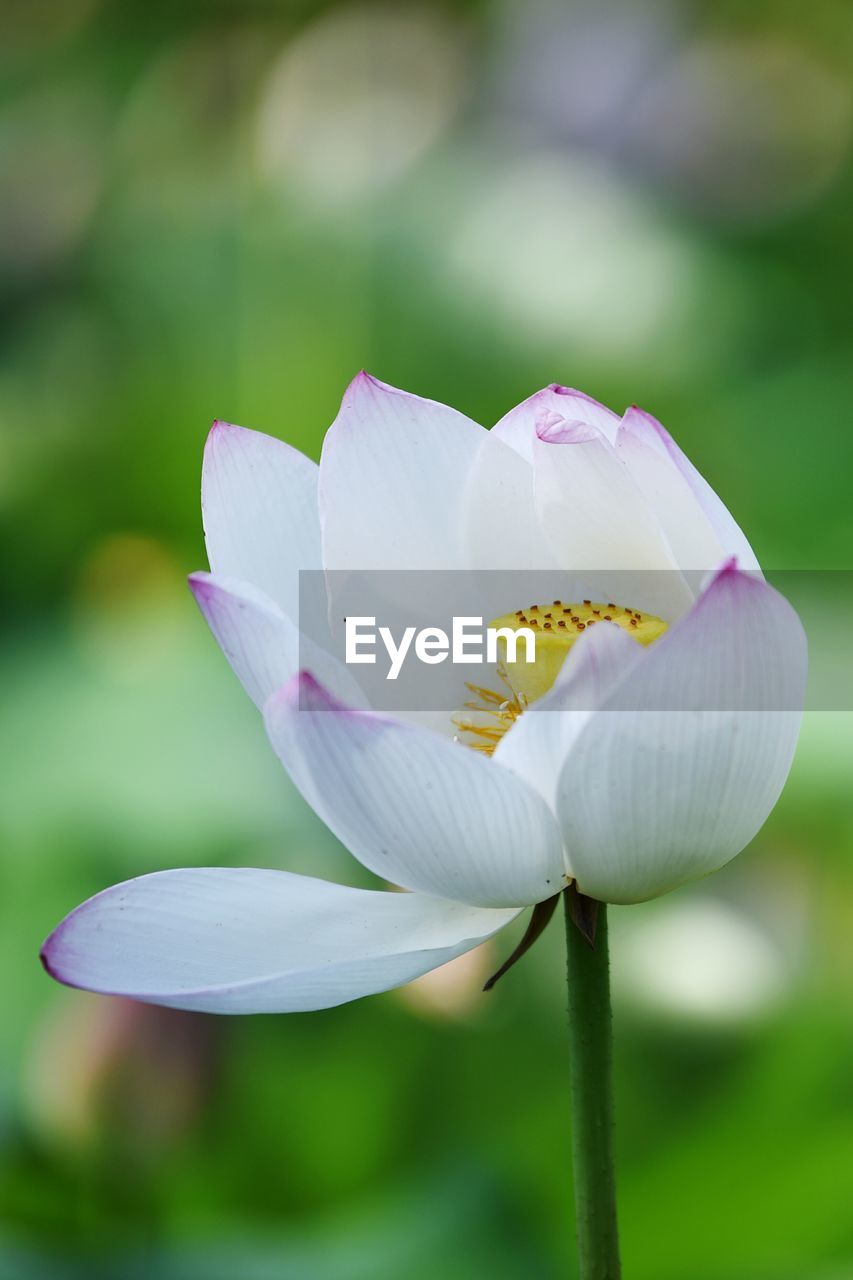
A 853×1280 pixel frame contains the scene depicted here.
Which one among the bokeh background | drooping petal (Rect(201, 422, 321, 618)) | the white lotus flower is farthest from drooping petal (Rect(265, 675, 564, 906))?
the bokeh background

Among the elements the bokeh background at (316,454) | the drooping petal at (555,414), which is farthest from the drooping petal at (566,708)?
the bokeh background at (316,454)

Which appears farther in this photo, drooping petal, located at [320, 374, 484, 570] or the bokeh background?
the bokeh background

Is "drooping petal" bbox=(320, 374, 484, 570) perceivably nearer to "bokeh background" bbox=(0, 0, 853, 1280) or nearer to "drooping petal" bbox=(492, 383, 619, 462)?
"drooping petal" bbox=(492, 383, 619, 462)

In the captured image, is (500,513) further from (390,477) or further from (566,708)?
(566,708)

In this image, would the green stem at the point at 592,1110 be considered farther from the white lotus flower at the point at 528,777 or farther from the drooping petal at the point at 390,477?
the drooping petal at the point at 390,477

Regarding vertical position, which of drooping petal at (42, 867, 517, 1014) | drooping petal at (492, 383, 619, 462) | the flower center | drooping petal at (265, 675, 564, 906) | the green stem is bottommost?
the green stem

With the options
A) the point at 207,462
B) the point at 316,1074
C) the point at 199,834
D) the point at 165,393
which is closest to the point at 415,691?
the point at 207,462

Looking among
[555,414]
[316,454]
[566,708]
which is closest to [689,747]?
[566,708]
